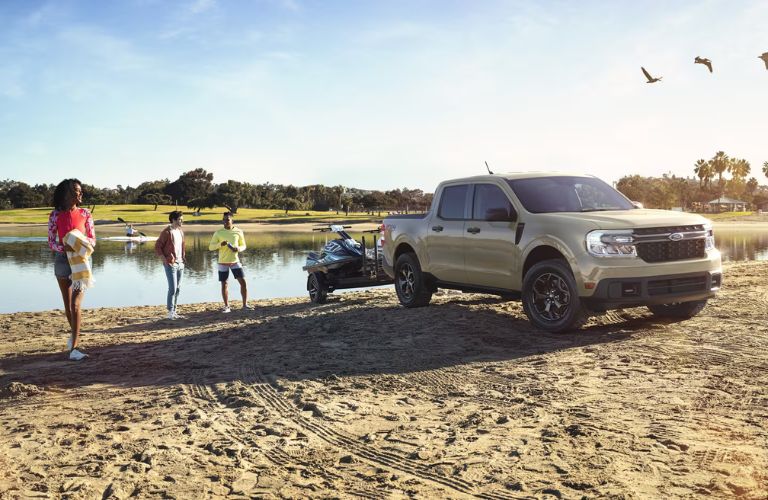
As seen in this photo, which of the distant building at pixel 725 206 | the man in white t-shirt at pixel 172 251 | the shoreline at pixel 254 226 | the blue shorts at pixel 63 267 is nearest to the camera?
the blue shorts at pixel 63 267

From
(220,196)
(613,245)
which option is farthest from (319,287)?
(220,196)

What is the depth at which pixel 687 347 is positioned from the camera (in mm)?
7582

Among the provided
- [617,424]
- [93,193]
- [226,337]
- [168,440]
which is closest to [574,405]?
[617,424]

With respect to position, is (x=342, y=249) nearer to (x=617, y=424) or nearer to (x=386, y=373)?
(x=386, y=373)

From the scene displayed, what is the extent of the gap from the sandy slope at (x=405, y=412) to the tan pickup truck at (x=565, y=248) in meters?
0.49

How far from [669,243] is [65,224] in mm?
7157

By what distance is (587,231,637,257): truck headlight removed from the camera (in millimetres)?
7875

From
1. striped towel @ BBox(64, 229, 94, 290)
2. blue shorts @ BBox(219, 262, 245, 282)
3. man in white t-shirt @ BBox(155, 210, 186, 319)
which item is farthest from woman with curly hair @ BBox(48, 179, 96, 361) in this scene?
blue shorts @ BBox(219, 262, 245, 282)

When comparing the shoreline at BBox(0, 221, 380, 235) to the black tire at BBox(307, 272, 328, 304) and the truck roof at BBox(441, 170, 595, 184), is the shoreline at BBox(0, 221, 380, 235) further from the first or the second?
the truck roof at BBox(441, 170, 595, 184)

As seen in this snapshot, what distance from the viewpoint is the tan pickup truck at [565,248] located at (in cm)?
789

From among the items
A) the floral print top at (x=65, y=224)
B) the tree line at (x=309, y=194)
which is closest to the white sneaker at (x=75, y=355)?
the floral print top at (x=65, y=224)

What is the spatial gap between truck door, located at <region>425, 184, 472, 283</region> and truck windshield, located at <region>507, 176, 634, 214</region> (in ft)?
3.28

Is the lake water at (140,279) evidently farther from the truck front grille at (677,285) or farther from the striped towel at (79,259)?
the truck front grille at (677,285)

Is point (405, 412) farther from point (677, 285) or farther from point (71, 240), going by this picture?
point (71, 240)
